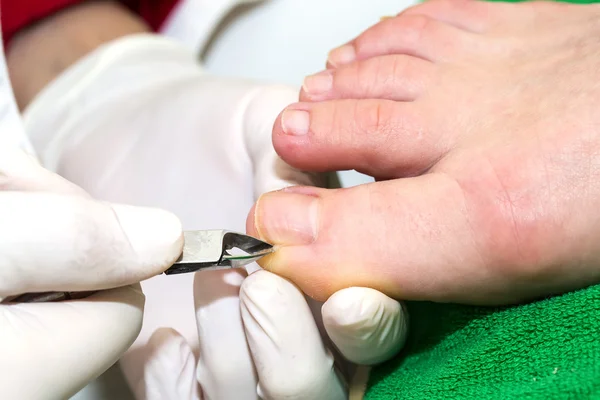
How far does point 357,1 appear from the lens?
1076 mm

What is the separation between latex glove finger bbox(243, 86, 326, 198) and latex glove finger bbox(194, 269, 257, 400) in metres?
0.12

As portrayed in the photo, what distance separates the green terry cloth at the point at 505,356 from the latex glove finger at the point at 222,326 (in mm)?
135

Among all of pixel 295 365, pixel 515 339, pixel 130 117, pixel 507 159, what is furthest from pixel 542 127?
pixel 130 117

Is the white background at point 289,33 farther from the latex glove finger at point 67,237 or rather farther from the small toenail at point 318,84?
the latex glove finger at point 67,237

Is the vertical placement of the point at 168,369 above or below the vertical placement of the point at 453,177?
below

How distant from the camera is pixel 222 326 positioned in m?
0.56

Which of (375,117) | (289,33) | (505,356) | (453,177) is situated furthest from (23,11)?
(505,356)

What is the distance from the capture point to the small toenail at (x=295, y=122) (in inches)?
24.7

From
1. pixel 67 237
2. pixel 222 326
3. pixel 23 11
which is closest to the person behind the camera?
pixel 67 237

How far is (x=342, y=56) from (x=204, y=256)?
0.36 meters

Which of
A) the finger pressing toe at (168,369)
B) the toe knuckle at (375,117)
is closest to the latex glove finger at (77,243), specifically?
the finger pressing toe at (168,369)

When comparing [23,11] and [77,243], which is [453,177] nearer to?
[77,243]

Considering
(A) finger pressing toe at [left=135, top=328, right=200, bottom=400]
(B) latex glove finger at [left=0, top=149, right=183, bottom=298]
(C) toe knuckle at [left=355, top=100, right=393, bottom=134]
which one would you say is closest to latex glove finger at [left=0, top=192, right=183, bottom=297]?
(B) latex glove finger at [left=0, top=149, right=183, bottom=298]

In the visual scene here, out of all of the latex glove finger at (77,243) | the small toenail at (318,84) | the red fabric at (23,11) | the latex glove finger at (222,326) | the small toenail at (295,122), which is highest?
the red fabric at (23,11)
